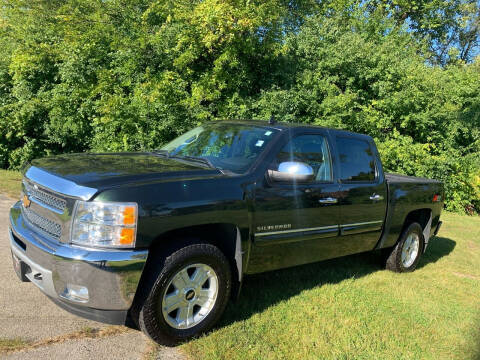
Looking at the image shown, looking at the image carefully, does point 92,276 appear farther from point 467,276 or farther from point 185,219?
point 467,276

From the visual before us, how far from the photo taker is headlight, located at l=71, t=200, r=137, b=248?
2828 millimetres

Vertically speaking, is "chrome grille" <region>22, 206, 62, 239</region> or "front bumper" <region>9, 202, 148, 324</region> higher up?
"chrome grille" <region>22, 206, 62, 239</region>

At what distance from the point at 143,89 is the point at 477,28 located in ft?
89.9

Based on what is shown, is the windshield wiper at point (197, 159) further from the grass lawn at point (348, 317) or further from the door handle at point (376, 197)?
the door handle at point (376, 197)

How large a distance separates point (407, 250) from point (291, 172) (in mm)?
3139

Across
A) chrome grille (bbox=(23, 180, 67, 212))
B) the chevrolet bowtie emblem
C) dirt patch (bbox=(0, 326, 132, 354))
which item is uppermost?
chrome grille (bbox=(23, 180, 67, 212))

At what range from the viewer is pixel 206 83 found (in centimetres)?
1098

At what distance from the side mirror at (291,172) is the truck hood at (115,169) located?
0.53 m

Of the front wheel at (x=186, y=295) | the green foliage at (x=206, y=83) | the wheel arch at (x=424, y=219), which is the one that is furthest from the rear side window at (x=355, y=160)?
the green foliage at (x=206, y=83)

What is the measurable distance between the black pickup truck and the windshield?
1cm

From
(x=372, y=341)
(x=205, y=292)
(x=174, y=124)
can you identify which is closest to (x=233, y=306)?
(x=205, y=292)

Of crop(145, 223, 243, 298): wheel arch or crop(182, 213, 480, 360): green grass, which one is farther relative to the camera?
crop(182, 213, 480, 360): green grass

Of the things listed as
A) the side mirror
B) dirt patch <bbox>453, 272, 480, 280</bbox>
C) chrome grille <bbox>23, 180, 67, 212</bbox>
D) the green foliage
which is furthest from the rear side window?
the green foliage

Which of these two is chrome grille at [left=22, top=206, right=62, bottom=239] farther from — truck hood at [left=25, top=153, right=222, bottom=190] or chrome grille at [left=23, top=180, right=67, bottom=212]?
truck hood at [left=25, top=153, right=222, bottom=190]
